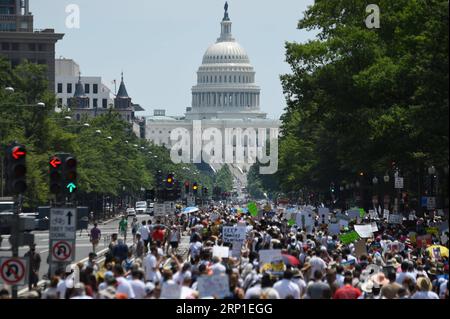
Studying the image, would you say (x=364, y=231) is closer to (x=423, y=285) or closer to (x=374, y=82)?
(x=374, y=82)

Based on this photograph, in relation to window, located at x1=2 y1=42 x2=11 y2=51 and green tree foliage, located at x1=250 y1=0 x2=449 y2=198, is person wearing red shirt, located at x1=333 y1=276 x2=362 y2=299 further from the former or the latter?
window, located at x1=2 y1=42 x2=11 y2=51

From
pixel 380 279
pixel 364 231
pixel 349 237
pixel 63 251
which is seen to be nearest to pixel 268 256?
pixel 380 279

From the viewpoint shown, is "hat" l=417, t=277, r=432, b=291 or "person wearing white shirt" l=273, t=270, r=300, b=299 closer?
"person wearing white shirt" l=273, t=270, r=300, b=299

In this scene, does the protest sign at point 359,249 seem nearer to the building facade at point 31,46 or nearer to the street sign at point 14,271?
the street sign at point 14,271

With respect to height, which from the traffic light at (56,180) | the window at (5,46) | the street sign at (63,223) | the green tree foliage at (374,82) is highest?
the window at (5,46)

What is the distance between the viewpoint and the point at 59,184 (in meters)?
33.9

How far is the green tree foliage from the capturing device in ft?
181

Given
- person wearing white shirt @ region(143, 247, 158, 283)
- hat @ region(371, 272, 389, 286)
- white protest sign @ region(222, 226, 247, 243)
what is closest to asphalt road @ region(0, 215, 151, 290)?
white protest sign @ region(222, 226, 247, 243)

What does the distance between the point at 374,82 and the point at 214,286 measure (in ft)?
123

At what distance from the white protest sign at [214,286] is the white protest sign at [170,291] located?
0.43 metres

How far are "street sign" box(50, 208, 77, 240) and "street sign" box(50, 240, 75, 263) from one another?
146 mm

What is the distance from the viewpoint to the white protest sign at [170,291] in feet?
89.3

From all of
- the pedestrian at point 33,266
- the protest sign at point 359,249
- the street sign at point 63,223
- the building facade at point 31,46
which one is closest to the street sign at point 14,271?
the street sign at point 63,223

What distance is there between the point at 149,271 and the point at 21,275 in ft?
22.1
